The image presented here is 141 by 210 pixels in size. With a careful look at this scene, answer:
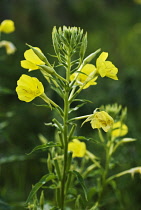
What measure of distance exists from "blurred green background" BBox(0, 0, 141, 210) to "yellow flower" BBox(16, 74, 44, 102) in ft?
2.43

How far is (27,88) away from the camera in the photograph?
124cm

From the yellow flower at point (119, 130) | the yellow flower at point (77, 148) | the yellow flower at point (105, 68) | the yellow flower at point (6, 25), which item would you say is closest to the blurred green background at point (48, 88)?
the yellow flower at point (6, 25)

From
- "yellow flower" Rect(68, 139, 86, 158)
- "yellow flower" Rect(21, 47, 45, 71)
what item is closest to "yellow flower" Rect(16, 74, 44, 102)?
"yellow flower" Rect(21, 47, 45, 71)

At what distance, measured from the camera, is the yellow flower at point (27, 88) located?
1238mm

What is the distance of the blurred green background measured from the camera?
275 cm

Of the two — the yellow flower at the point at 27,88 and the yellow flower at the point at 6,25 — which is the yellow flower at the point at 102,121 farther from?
the yellow flower at the point at 6,25

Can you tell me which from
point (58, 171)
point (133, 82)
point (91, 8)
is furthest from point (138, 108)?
point (91, 8)

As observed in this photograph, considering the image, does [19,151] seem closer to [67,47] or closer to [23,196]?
[23,196]

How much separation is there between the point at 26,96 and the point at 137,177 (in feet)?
6.30

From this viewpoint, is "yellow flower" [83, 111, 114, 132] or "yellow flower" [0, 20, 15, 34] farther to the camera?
"yellow flower" [0, 20, 15, 34]

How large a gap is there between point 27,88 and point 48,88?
8.14 feet

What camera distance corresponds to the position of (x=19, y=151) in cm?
310

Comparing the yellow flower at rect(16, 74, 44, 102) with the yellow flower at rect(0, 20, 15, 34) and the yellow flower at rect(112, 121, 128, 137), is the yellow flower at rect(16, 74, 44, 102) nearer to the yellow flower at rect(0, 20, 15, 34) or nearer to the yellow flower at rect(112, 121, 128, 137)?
the yellow flower at rect(112, 121, 128, 137)

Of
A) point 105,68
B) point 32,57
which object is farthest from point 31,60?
point 105,68
